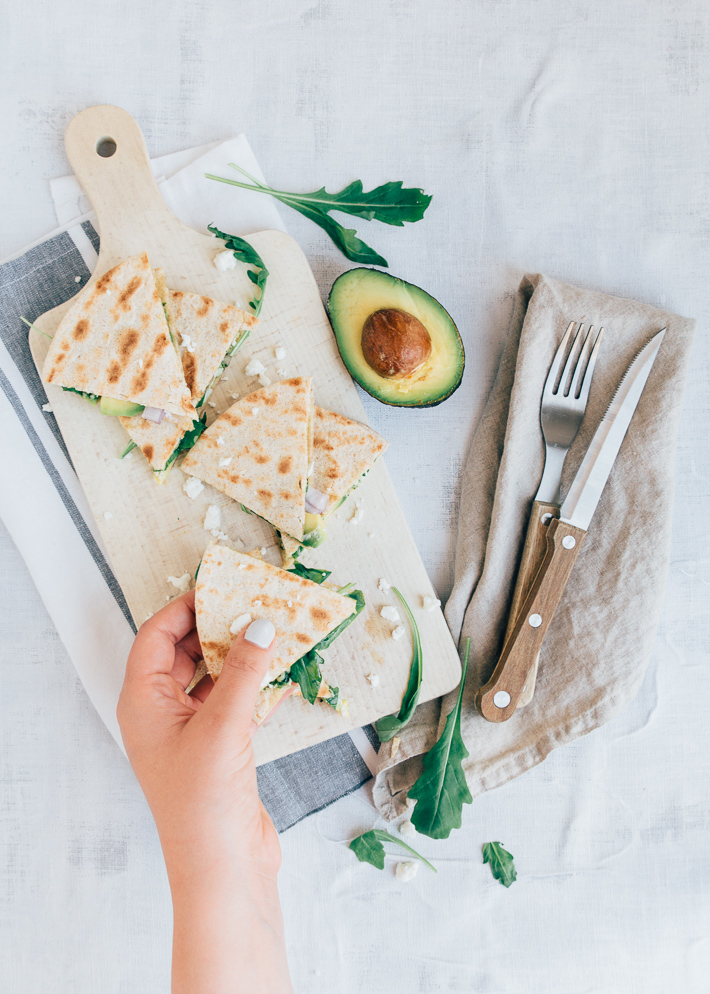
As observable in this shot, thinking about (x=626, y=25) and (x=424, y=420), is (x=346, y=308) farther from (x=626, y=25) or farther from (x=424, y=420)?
(x=626, y=25)

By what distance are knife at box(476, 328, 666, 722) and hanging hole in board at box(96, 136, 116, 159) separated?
228 cm

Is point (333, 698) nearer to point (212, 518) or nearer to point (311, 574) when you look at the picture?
point (311, 574)

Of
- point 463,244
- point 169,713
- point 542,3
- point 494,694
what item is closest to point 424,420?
point 463,244

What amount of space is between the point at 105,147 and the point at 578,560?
259 cm

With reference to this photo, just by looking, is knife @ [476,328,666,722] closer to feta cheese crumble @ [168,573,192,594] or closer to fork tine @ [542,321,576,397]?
fork tine @ [542,321,576,397]

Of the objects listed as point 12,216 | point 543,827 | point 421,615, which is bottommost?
point 543,827

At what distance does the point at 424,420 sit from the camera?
109 inches

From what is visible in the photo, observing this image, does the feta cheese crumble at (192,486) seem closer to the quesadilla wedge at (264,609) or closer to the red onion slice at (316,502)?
the quesadilla wedge at (264,609)

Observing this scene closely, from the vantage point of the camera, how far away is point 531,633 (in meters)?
2.53

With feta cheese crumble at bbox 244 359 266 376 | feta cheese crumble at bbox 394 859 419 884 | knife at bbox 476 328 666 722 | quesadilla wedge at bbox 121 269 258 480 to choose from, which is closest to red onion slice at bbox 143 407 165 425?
quesadilla wedge at bbox 121 269 258 480

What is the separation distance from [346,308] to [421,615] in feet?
4.08

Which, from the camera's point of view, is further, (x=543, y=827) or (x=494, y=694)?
(x=543, y=827)

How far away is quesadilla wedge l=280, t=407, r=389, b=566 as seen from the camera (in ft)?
8.18

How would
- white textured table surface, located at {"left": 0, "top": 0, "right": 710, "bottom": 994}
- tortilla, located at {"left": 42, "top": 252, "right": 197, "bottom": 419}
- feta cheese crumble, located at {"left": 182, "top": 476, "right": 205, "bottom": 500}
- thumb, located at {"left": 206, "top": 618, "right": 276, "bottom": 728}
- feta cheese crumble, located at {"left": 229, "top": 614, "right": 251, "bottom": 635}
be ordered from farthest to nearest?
white textured table surface, located at {"left": 0, "top": 0, "right": 710, "bottom": 994}, feta cheese crumble, located at {"left": 182, "top": 476, "right": 205, "bottom": 500}, tortilla, located at {"left": 42, "top": 252, "right": 197, "bottom": 419}, feta cheese crumble, located at {"left": 229, "top": 614, "right": 251, "bottom": 635}, thumb, located at {"left": 206, "top": 618, "right": 276, "bottom": 728}
